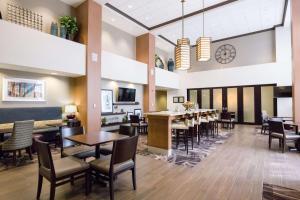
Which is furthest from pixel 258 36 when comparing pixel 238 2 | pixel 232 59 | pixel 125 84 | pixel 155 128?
pixel 155 128

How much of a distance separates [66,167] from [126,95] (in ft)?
19.2

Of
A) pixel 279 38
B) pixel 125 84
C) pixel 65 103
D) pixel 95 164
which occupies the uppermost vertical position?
pixel 279 38

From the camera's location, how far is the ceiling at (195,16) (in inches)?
244

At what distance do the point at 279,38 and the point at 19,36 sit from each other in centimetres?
1051

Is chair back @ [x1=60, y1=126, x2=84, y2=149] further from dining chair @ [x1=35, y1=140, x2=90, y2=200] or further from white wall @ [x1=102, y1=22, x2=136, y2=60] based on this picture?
white wall @ [x1=102, y1=22, x2=136, y2=60]

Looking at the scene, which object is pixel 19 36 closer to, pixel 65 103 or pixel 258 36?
pixel 65 103

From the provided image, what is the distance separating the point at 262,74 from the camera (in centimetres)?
881

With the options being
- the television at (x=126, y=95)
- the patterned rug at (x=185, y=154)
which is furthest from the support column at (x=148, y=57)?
the patterned rug at (x=185, y=154)

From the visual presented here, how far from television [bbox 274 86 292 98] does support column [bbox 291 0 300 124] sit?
3381mm

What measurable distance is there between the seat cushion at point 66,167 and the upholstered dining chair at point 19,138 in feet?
5.78

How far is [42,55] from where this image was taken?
4617 millimetres

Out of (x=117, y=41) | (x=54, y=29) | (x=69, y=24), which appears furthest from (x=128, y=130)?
(x=117, y=41)

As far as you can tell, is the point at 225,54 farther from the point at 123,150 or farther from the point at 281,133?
the point at 123,150

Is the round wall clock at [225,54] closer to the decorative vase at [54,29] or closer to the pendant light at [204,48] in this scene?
the pendant light at [204,48]
